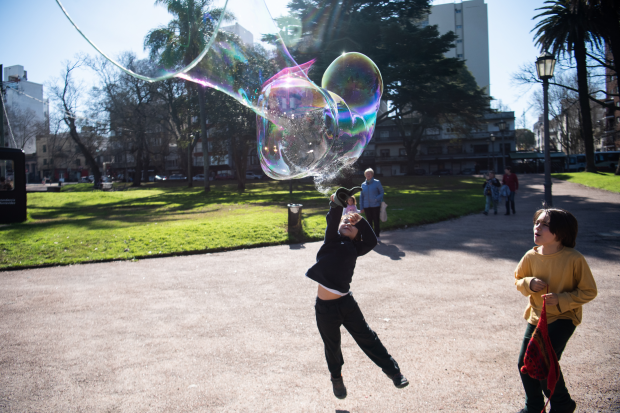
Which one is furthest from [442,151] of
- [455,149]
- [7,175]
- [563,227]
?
[563,227]

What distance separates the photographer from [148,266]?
9.23 meters

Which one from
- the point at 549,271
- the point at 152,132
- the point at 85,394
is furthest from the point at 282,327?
the point at 152,132

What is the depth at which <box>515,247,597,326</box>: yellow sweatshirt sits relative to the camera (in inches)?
108

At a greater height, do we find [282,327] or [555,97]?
[555,97]

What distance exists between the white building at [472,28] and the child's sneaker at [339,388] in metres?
93.8

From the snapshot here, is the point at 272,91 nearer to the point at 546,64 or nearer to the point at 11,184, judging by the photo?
the point at 546,64

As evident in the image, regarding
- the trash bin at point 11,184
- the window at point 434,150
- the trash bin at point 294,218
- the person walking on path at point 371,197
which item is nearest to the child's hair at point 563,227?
the person walking on path at point 371,197

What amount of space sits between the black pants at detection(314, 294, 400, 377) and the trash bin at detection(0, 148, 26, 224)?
56.4ft

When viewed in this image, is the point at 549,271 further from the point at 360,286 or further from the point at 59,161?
the point at 59,161

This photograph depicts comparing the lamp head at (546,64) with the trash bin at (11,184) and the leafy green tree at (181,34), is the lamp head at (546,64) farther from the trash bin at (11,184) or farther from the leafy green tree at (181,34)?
the trash bin at (11,184)

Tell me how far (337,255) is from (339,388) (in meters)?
1.13

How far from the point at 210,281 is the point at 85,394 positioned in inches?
158

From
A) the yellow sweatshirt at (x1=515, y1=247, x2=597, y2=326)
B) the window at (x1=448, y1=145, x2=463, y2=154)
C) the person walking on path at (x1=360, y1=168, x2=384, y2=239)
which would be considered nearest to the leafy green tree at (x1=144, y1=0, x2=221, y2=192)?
the yellow sweatshirt at (x1=515, y1=247, x2=597, y2=326)

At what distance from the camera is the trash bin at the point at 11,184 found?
1573cm
